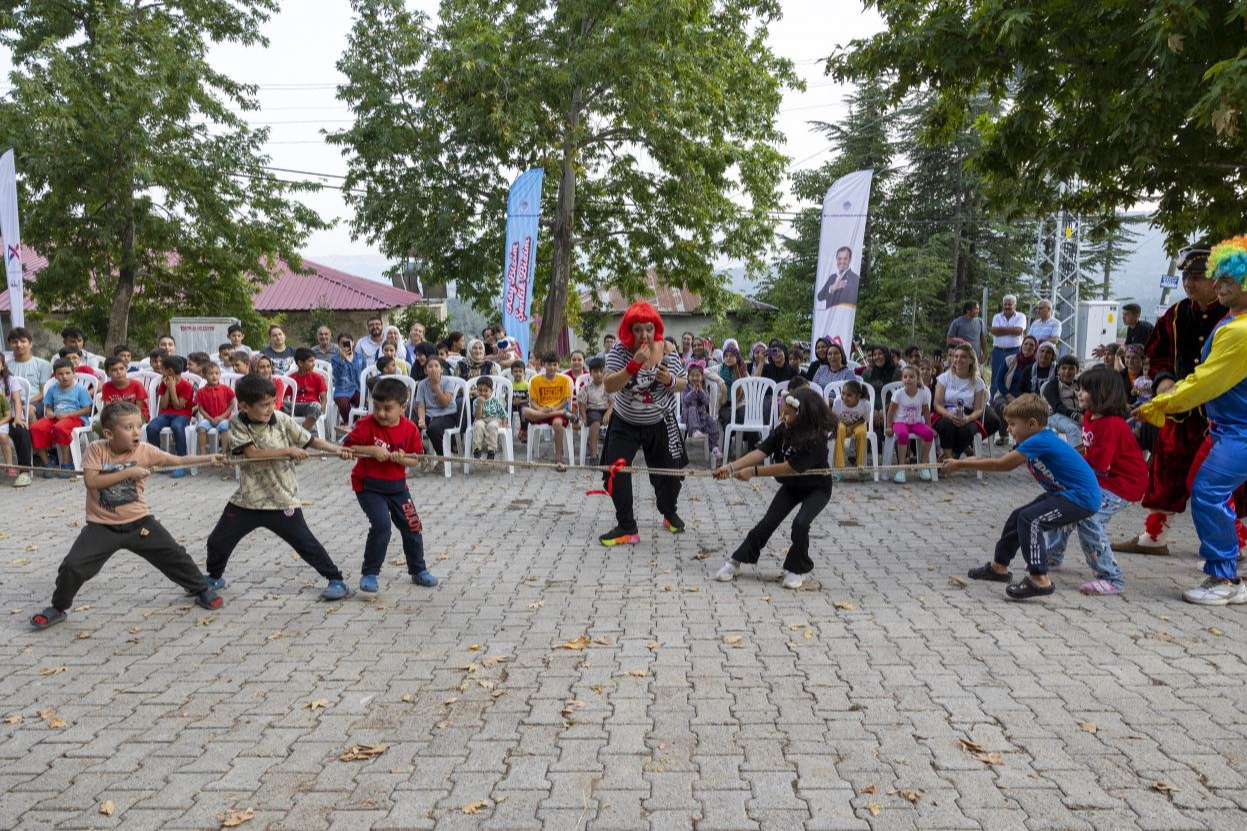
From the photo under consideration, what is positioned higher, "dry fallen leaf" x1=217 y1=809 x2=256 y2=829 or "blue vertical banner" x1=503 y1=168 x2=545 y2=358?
"blue vertical banner" x1=503 y1=168 x2=545 y2=358

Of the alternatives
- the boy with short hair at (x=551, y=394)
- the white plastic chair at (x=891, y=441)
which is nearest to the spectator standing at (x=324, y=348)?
the boy with short hair at (x=551, y=394)

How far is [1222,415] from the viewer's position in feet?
19.3

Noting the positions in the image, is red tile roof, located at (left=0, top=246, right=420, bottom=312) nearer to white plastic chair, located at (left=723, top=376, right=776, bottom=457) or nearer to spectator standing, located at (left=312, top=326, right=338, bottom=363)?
spectator standing, located at (left=312, top=326, right=338, bottom=363)

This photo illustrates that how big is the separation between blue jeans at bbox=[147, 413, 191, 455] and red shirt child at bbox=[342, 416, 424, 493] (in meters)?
5.57

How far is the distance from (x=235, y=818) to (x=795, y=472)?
395cm

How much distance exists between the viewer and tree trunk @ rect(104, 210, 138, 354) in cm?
2175

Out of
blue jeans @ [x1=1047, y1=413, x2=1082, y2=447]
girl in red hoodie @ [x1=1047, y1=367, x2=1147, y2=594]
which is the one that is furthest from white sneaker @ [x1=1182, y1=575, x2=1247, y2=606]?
blue jeans @ [x1=1047, y1=413, x2=1082, y2=447]

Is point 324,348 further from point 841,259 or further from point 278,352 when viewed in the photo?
point 841,259

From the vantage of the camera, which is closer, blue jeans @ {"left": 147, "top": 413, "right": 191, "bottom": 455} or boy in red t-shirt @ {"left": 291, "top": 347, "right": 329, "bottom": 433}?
blue jeans @ {"left": 147, "top": 413, "right": 191, "bottom": 455}

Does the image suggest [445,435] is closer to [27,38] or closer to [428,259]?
[428,259]

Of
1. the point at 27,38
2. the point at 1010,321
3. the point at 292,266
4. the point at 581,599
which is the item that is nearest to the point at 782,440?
the point at 581,599

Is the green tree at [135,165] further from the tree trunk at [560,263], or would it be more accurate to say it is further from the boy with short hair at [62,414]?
the boy with short hair at [62,414]

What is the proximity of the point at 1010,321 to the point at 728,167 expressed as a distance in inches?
420


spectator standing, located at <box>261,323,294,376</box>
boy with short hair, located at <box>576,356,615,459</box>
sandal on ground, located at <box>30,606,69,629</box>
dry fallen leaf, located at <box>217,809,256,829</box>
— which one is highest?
spectator standing, located at <box>261,323,294,376</box>
